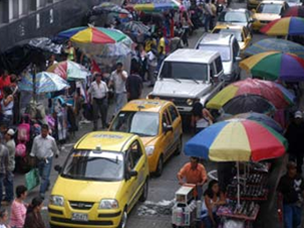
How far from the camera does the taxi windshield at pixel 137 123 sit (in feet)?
68.7

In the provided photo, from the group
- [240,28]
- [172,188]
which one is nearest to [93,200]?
[172,188]

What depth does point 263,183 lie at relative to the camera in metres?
17.3

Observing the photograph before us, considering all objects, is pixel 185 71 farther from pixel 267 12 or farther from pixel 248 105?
pixel 267 12

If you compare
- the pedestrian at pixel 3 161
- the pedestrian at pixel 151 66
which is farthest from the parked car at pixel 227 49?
the pedestrian at pixel 3 161

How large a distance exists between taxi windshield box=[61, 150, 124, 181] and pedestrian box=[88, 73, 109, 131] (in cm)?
673

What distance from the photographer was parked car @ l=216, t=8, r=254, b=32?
39.1m

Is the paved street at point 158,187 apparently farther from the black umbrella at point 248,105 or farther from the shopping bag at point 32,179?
the black umbrella at point 248,105

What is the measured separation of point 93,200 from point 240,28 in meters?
20.6

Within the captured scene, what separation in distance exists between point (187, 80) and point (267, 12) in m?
17.9

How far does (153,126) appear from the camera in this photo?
21.0m

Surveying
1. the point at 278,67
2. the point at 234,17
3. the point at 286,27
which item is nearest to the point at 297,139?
the point at 278,67

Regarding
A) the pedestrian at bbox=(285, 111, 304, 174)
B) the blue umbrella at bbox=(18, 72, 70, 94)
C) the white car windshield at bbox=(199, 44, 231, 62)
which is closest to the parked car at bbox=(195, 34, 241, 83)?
the white car windshield at bbox=(199, 44, 231, 62)

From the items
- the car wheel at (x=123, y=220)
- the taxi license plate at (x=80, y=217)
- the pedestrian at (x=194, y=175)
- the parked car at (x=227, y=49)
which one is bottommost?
the parked car at (x=227, y=49)

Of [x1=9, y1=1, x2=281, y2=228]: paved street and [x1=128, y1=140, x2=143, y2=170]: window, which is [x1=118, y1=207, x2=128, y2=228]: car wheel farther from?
[x1=128, y1=140, x2=143, y2=170]: window
